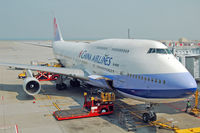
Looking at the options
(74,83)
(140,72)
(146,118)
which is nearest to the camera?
(140,72)

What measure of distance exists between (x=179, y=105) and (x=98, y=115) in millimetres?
7791

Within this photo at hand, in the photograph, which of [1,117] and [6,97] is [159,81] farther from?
[6,97]

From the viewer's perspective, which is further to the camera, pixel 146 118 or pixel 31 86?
pixel 31 86

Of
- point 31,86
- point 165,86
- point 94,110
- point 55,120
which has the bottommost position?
point 55,120

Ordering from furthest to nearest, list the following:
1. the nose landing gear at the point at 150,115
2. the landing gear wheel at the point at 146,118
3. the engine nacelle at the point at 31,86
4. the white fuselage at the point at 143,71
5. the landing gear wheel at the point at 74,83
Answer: the landing gear wheel at the point at 74,83
the engine nacelle at the point at 31,86
the landing gear wheel at the point at 146,118
the nose landing gear at the point at 150,115
the white fuselage at the point at 143,71

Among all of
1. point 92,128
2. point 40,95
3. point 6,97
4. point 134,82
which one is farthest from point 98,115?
point 6,97

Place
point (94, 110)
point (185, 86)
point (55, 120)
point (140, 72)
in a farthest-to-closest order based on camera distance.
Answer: point (94, 110)
point (55, 120)
point (140, 72)
point (185, 86)

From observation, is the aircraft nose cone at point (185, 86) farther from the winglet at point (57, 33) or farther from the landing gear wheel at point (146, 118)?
the winglet at point (57, 33)

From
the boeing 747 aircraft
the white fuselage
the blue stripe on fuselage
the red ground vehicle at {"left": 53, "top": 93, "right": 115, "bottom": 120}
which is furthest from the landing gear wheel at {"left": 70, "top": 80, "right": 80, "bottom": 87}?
the blue stripe on fuselage

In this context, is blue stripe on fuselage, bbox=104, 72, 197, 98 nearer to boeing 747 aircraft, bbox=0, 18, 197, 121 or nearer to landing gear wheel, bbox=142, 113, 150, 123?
boeing 747 aircraft, bbox=0, 18, 197, 121

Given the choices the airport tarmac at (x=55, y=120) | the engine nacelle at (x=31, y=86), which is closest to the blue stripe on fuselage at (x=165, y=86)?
the airport tarmac at (x=55, y=120)

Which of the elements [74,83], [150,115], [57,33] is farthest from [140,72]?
[57,33]

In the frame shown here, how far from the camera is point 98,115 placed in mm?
16453

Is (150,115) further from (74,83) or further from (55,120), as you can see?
(74,83)
